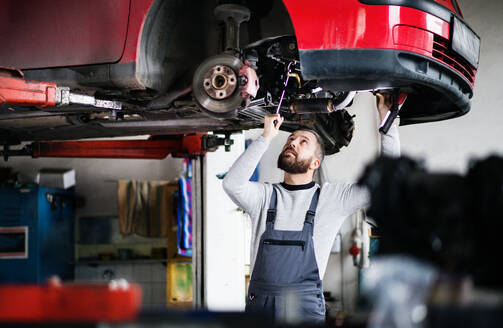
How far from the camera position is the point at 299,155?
9.35ft

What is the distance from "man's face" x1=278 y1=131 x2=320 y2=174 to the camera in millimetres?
2822

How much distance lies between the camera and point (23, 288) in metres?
1.01

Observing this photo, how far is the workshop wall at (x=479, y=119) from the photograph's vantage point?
20.5 feet

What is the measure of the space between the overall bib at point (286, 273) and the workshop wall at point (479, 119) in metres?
4.08

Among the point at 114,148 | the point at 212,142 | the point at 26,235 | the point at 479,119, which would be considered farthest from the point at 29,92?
the point at 479,119

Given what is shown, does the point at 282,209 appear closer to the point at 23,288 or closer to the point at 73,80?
the point at 73,80

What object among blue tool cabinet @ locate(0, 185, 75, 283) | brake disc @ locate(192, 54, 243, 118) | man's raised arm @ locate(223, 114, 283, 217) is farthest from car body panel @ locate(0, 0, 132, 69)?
blue tool cabinet @ locate(0, 185, 75, 283)

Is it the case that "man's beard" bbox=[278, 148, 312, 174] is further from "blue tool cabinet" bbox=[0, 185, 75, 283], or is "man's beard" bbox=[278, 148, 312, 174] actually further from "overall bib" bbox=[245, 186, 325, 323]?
"blue tool cabinet" bbox=[0, 185, 75, 283]

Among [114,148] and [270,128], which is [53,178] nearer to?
[114,148]

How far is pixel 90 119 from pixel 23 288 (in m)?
2.69

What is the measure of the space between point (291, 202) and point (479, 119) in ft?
14.4

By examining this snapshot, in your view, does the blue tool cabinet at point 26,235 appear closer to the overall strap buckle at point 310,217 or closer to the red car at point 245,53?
the red car at point 245,53

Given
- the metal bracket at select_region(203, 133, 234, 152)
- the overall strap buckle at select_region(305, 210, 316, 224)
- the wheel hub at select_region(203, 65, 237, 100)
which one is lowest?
the overall strap buckle at select_region(305, 210, 316, 224)

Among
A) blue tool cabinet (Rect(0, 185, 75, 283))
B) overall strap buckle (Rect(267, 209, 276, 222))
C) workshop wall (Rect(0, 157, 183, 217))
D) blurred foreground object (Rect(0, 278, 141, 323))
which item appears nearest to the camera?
blurred foreground object (Rect(0, 278, 141, 323))
